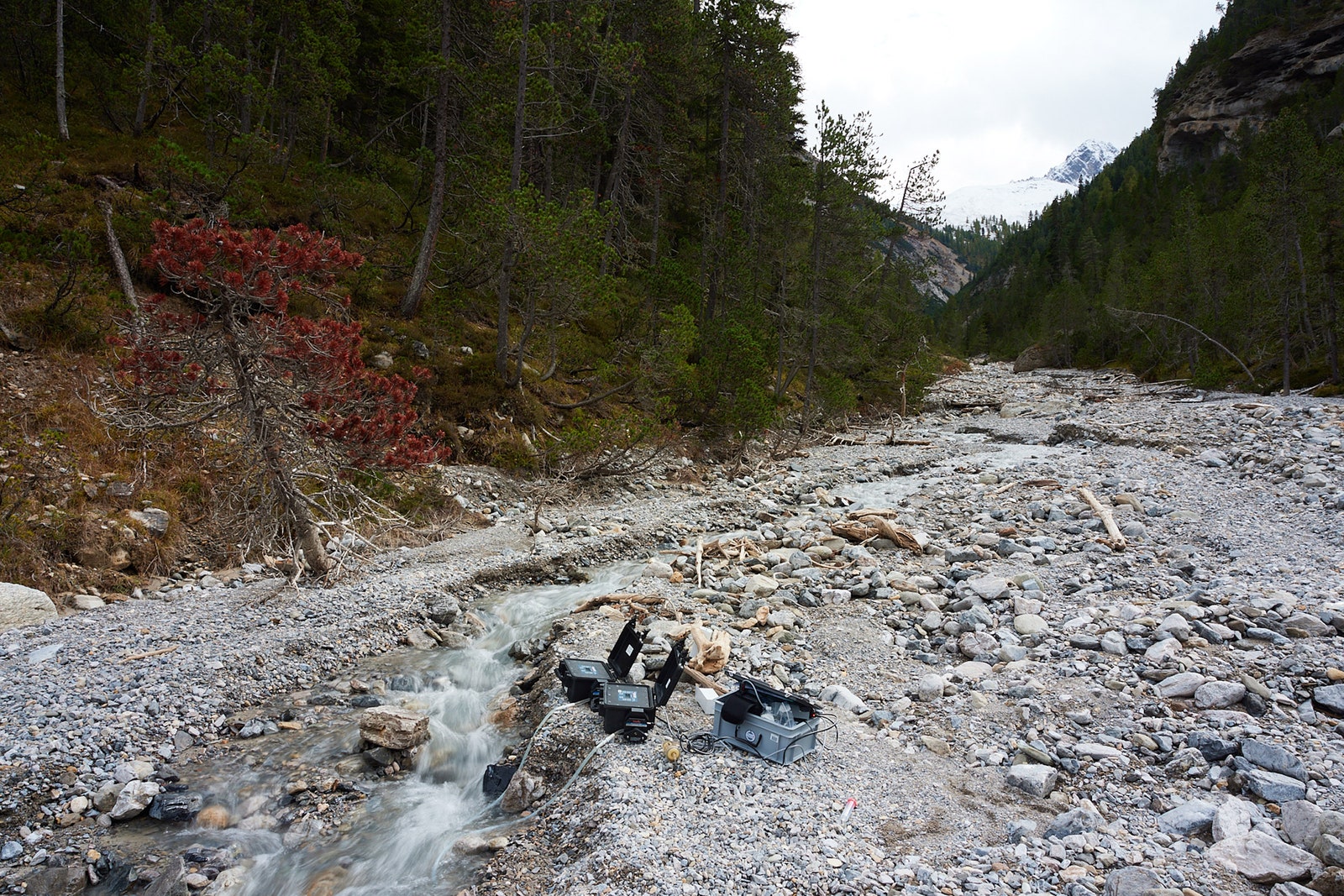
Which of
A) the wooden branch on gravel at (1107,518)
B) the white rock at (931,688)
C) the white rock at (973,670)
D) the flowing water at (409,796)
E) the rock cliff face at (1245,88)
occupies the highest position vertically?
the rock cliff face at (1245,88)

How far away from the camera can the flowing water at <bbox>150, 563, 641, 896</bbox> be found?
441 cm

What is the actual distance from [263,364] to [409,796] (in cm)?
527

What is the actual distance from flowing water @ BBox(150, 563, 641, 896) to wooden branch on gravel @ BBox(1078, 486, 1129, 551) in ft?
29.4

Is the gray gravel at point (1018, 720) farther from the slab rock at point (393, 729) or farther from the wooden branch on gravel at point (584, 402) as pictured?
the wooden branch on gravel at point (584, 402)

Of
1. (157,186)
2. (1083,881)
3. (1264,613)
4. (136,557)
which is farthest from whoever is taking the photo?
(157,186)

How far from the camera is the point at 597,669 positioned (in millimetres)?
5980

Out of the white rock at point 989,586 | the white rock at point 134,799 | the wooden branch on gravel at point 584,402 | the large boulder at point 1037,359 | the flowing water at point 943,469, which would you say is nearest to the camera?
the white rock at point 134,799

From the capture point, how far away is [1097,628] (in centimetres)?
671

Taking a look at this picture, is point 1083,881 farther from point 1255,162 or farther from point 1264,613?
point 1255,162

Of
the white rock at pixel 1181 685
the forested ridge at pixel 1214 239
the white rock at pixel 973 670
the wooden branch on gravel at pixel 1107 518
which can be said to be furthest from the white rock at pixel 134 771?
the forested ridge at pixel 1214 239

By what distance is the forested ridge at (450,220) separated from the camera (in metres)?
10.0

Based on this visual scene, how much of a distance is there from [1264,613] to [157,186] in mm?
21829

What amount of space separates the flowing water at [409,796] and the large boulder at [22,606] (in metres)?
3.74

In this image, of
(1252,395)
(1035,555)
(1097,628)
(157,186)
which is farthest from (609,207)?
(1252,395)
